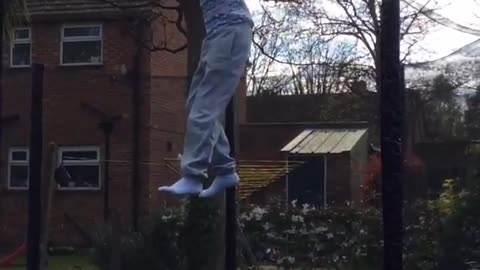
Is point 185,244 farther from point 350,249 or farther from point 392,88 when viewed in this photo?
point 392,88

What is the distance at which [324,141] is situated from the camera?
88.2ft

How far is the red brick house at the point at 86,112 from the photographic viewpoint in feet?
72.1

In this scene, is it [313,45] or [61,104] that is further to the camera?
[313,45]

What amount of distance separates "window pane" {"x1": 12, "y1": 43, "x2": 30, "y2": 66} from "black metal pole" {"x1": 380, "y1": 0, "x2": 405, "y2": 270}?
1987cm

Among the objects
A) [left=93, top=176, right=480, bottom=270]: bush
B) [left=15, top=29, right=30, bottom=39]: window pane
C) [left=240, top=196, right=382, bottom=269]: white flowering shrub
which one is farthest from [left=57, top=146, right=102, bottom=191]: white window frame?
[left=93, top=176, right=480, bottom=270]: bush

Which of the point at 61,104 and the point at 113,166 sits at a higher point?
the point at 61,104

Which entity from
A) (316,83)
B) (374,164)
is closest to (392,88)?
(374,164)

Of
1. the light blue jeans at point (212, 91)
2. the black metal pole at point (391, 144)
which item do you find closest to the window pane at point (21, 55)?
the black metal pole at point (391, 144)

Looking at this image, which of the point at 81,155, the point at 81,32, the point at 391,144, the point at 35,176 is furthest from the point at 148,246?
the point at 81,32

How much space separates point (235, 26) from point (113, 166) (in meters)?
18.4

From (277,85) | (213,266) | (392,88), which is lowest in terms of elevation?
(213,266)

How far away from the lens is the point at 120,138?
72.5 feet

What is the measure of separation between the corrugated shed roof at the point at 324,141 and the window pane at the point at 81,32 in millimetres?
6198

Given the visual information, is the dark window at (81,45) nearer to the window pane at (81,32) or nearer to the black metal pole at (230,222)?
the window pane at (81,32)
